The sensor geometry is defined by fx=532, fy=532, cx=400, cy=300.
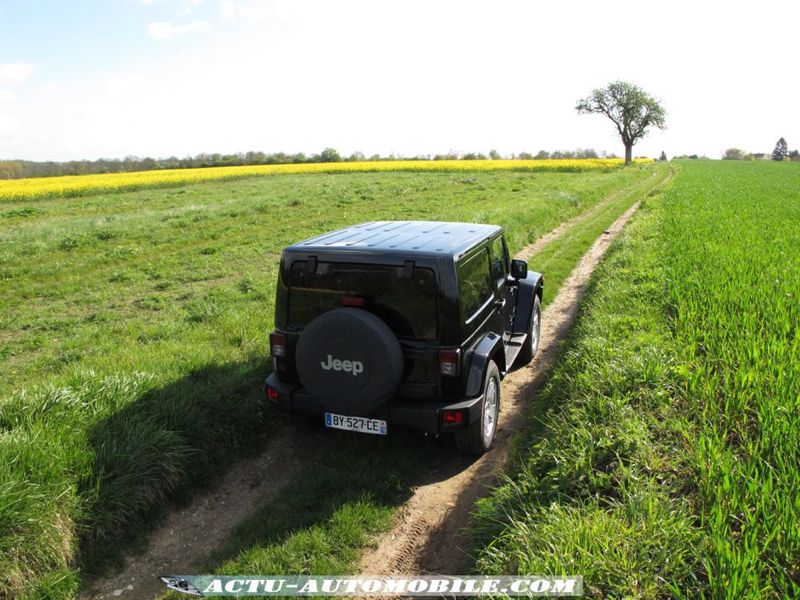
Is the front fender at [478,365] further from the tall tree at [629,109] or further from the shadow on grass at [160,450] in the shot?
the tall tree at [629,109]

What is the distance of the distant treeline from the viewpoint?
173 feet

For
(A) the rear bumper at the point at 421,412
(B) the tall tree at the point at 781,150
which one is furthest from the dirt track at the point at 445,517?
(B) the tall tree at the point at 781,150

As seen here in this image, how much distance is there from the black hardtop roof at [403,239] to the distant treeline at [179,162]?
57633 millimetres

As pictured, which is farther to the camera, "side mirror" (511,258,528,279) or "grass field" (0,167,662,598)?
"side mirror" (511,258,528,279)

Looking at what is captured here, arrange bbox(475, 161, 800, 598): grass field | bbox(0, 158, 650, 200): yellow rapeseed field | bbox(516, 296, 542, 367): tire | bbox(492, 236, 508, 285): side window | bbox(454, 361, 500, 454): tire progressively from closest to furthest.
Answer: bbox(475, 161, 800, 598): grass field → bbox(454, 361, 500, 454): tire → bbox(492, 236, 508, 285): side window → bbox(516, 296, 542, 367): tire → bbox(0, 158, 650, 200): yellow rapeseed field

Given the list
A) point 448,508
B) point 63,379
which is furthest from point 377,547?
point 63,379

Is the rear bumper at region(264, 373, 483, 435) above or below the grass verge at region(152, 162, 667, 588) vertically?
above

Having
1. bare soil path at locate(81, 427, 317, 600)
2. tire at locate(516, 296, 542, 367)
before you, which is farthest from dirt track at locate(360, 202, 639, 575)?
bare soil path at locate(81, 427, 317, 600)

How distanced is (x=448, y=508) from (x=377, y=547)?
0.74 meters

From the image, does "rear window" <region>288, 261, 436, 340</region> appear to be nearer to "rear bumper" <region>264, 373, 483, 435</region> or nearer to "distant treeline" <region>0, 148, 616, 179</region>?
"rear bumper" <region>264, 373, 483, 435</region>

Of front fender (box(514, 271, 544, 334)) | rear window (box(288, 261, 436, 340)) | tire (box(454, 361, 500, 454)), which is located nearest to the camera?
rear window (box(288, 261, 436, 340))

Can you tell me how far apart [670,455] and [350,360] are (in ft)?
8.13

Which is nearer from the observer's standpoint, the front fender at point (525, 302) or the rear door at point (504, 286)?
the rear door at point (504, 286)

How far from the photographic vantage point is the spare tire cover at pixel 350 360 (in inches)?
168
